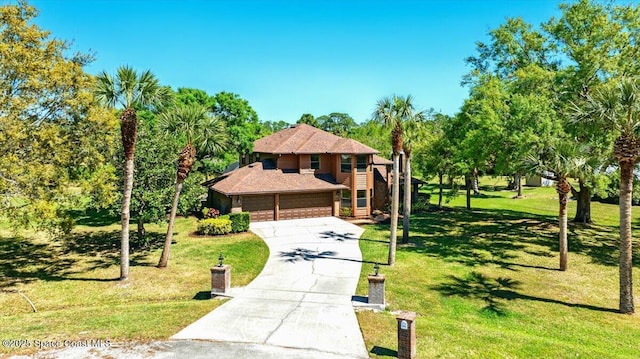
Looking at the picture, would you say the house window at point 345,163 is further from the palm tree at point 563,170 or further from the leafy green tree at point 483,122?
the palm tree at point 563,170

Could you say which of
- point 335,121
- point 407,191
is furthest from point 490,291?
point 335,121

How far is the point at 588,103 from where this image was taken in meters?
14.4

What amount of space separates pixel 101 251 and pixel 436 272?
1909 cm

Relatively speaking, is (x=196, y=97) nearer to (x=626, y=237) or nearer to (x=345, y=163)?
(x=345, y=163)

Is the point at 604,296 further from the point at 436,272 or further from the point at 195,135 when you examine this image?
the point at 195,135

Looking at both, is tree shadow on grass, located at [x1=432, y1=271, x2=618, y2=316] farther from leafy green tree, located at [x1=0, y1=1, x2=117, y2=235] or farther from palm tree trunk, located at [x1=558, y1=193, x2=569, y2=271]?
leafy green tree, located at [x1=0, y1=1, x2=117, y2=235]

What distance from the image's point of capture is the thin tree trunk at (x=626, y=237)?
13.5 meters

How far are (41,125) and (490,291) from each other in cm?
2067

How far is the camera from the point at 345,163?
32.8 meters

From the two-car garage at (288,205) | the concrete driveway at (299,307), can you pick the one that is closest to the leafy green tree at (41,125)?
the concrete driveway at (299,307)

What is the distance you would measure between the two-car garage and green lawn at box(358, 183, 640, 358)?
18.7 ft

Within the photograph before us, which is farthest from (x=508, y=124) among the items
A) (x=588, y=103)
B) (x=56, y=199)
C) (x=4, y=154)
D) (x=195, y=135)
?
(x=4, y=154)

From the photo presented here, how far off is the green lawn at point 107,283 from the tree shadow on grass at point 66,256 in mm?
49

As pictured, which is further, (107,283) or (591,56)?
(591,56)
